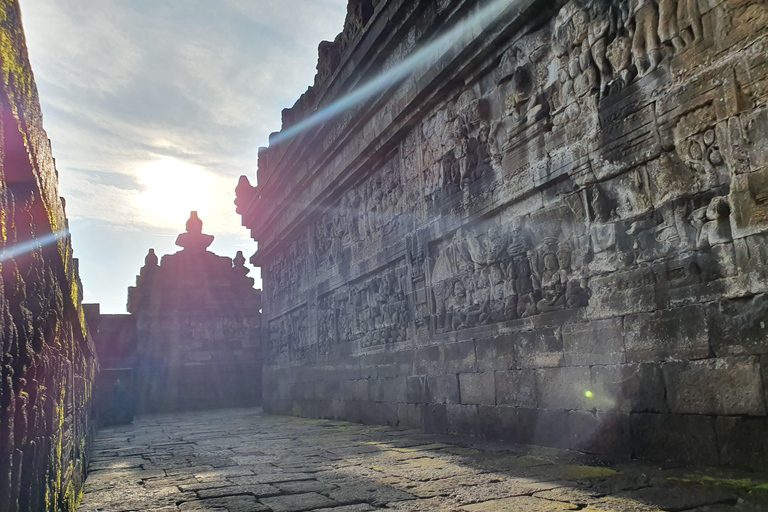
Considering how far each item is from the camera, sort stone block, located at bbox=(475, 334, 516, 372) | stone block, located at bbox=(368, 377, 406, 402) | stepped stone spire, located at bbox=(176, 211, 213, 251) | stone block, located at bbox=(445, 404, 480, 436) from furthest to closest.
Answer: stepped stone spire, located at bbox=(176, 211, 213, 251)
stone block, located at bbox=(368, 377, 406, 402)
stone block, located at bbox=(445, 404, 480, 436)
stone block, located at bbox=(475, 334, 516, 372)

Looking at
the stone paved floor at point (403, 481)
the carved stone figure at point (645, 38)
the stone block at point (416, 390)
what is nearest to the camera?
the stone paved floor at point (403, 481)

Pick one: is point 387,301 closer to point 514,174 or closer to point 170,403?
point 514,174

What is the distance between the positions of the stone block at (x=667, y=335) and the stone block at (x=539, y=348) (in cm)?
85

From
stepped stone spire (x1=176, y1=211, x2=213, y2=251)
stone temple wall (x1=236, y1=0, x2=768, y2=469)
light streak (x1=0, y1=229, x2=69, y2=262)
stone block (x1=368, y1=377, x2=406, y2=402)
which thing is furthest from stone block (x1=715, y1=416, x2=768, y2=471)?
stepped stone spire (x1=176, y1=211, x2=213, y2=251)

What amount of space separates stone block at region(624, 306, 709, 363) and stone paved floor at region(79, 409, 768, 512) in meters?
0.81

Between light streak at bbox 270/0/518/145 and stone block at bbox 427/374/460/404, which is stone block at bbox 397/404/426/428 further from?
light streak at bbox 270/0/518/145

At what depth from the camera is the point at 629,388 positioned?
481cm

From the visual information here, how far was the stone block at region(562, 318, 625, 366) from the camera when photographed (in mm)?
4988

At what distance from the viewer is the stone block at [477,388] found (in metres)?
6.61

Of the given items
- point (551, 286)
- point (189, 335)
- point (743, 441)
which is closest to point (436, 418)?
point (551, 286)

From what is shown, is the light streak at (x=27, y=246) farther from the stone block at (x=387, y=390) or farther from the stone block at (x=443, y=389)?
the stone block at (x=387, y=390)

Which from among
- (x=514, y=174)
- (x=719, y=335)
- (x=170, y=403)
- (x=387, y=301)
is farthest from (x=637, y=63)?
(x=170, y=403)

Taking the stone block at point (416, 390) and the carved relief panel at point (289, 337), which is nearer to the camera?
the stone block at point (416, 390)

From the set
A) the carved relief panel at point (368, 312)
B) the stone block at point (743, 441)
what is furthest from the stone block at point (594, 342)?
the carved relief panel at point (368, 312)
